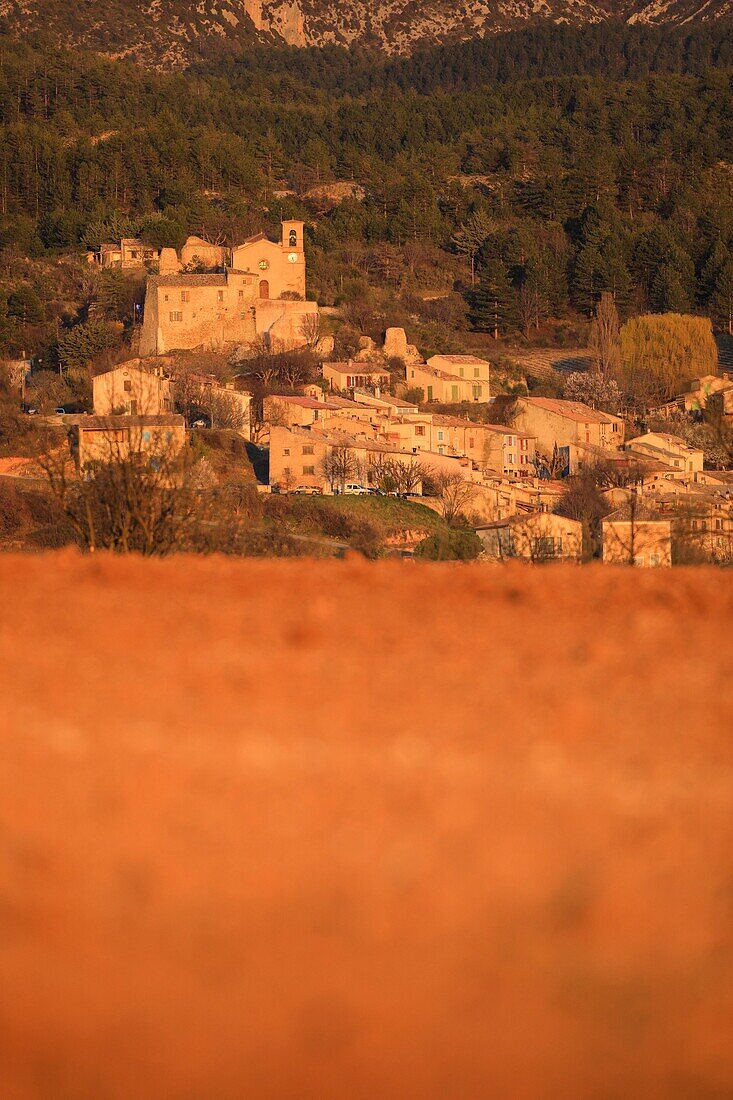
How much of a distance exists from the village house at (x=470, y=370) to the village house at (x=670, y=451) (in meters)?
7.14

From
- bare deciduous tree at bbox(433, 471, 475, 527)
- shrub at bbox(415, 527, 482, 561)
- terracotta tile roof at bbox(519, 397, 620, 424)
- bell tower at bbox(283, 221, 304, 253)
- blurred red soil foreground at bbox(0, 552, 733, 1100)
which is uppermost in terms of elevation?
bell tower at bbox(283, 221, 304, 253)

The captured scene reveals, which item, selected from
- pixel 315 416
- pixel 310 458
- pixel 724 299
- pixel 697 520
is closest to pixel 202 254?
pixel 315 416

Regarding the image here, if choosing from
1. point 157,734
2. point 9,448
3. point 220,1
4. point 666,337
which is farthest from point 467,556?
point 220,1

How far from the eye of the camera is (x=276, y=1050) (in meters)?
4.54

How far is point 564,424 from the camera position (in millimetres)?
53812

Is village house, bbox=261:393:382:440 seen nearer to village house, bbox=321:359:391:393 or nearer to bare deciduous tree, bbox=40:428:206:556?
village house, bbox=321:359:391:393

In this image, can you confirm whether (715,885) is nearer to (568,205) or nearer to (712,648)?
(712,648)

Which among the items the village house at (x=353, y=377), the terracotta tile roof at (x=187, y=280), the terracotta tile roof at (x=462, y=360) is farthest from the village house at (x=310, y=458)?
the terracotta tile roof at (x=187, y=280)

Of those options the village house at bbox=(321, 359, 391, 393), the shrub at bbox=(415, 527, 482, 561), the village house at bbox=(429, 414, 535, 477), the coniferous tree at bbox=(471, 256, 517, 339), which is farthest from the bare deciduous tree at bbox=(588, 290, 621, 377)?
the shrub at bbox=(415, 527, 482, 561)

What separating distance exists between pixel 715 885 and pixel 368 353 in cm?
5586

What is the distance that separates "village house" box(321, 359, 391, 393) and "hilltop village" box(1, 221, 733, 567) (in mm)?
72

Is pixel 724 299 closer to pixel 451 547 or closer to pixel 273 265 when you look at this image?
pixel 273 265

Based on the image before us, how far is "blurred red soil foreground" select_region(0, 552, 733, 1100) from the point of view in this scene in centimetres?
452

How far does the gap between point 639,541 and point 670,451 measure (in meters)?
26.1
